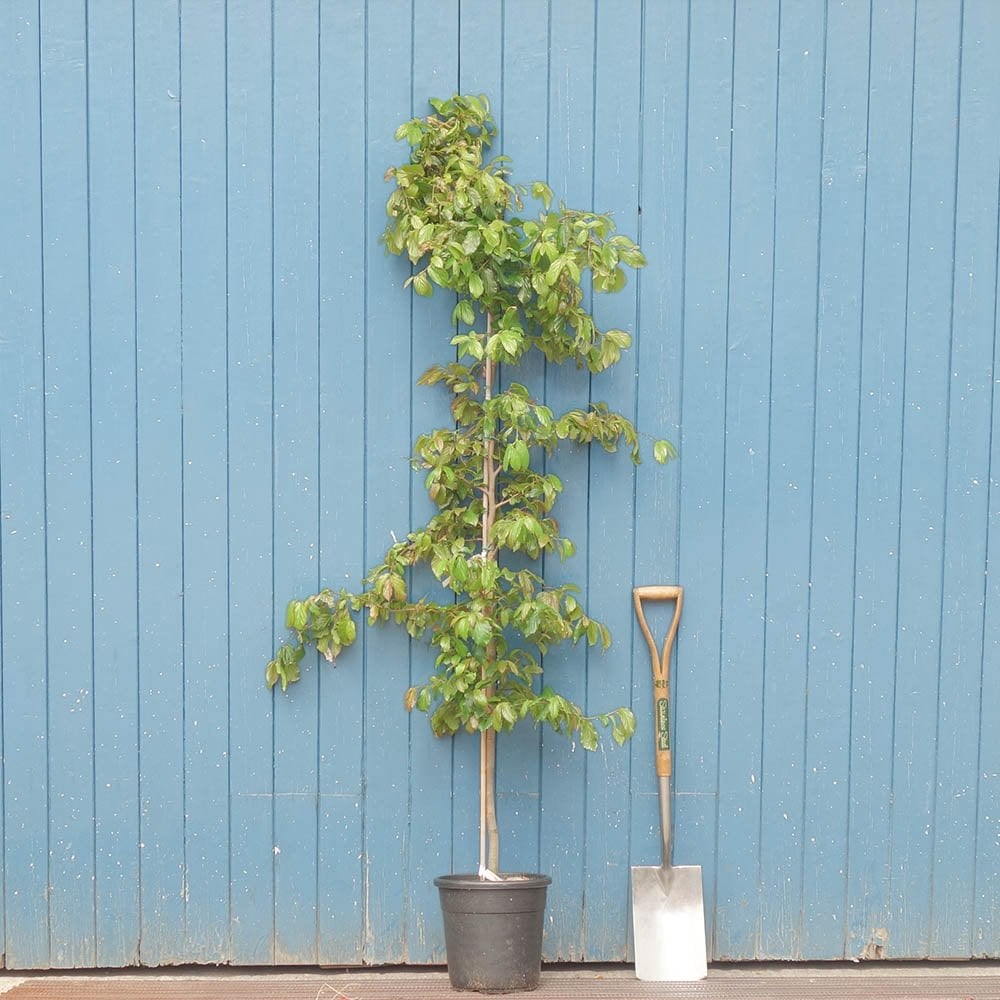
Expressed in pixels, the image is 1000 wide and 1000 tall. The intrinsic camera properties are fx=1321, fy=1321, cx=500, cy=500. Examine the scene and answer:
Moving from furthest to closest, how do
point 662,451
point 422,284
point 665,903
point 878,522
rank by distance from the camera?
point 878,522 → point 665,903 → point 662,451 → point 422,284

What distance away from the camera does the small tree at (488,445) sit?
311cm

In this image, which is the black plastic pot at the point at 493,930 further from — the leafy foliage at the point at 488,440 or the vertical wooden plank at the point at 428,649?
the leafy foliage at the point at 488,440

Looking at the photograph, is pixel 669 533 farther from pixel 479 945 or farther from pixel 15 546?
pixel 15 546

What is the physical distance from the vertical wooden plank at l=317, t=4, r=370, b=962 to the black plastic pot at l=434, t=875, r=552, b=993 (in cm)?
34

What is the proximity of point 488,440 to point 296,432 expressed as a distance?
0.52 meters

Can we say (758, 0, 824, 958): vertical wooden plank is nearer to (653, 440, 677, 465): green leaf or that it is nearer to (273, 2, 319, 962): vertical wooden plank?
(653, 440, 677, 465): green leaf

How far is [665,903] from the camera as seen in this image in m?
3.35

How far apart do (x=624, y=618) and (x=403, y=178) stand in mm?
1241

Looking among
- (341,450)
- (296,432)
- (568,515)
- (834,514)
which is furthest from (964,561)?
(296,432)

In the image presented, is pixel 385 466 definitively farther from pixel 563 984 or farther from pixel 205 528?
pixel 563 984

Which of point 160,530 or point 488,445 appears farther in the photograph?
point 160,530

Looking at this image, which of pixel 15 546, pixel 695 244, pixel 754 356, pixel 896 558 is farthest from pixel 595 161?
pixel 15 546

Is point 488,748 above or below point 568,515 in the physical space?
below

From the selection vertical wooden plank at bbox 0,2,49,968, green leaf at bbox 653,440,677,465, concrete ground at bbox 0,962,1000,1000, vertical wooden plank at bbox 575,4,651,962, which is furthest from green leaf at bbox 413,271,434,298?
concrete ground at bbox 0,962,1000,1000
